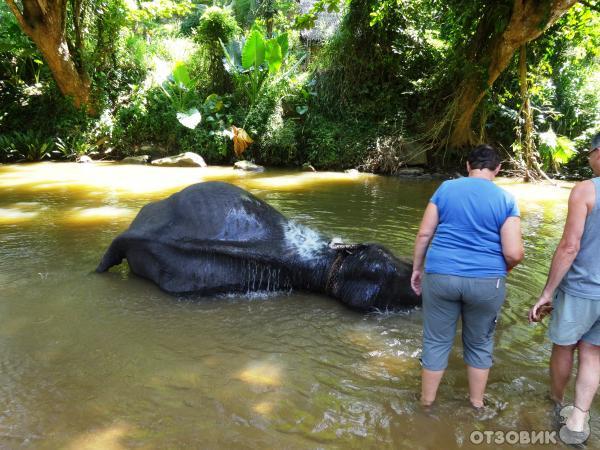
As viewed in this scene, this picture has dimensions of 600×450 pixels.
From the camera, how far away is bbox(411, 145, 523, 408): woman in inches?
102

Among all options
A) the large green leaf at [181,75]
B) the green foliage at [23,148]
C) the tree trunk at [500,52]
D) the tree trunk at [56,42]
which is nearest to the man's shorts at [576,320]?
the tree trunk at [500,52]

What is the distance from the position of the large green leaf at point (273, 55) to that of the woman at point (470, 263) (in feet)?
45.2

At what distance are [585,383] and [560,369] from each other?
0.17m

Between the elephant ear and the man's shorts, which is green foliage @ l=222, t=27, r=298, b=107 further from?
the man's shorts

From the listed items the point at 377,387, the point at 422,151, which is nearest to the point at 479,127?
the point at 422,151

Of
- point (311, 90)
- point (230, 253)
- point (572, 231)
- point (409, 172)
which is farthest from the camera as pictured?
point (311, 90)

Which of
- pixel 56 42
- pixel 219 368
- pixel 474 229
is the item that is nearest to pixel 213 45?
pixel 56 42

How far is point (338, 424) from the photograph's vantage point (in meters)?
2.56

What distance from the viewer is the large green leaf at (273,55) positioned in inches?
596

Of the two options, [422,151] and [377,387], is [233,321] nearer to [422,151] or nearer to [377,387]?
[377,387]

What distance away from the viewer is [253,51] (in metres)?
15.1

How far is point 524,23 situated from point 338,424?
399 inches

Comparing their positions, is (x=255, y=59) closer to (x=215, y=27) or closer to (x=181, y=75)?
(x=181, y=75)

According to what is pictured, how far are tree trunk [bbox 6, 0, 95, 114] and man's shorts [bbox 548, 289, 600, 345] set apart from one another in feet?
52.6
